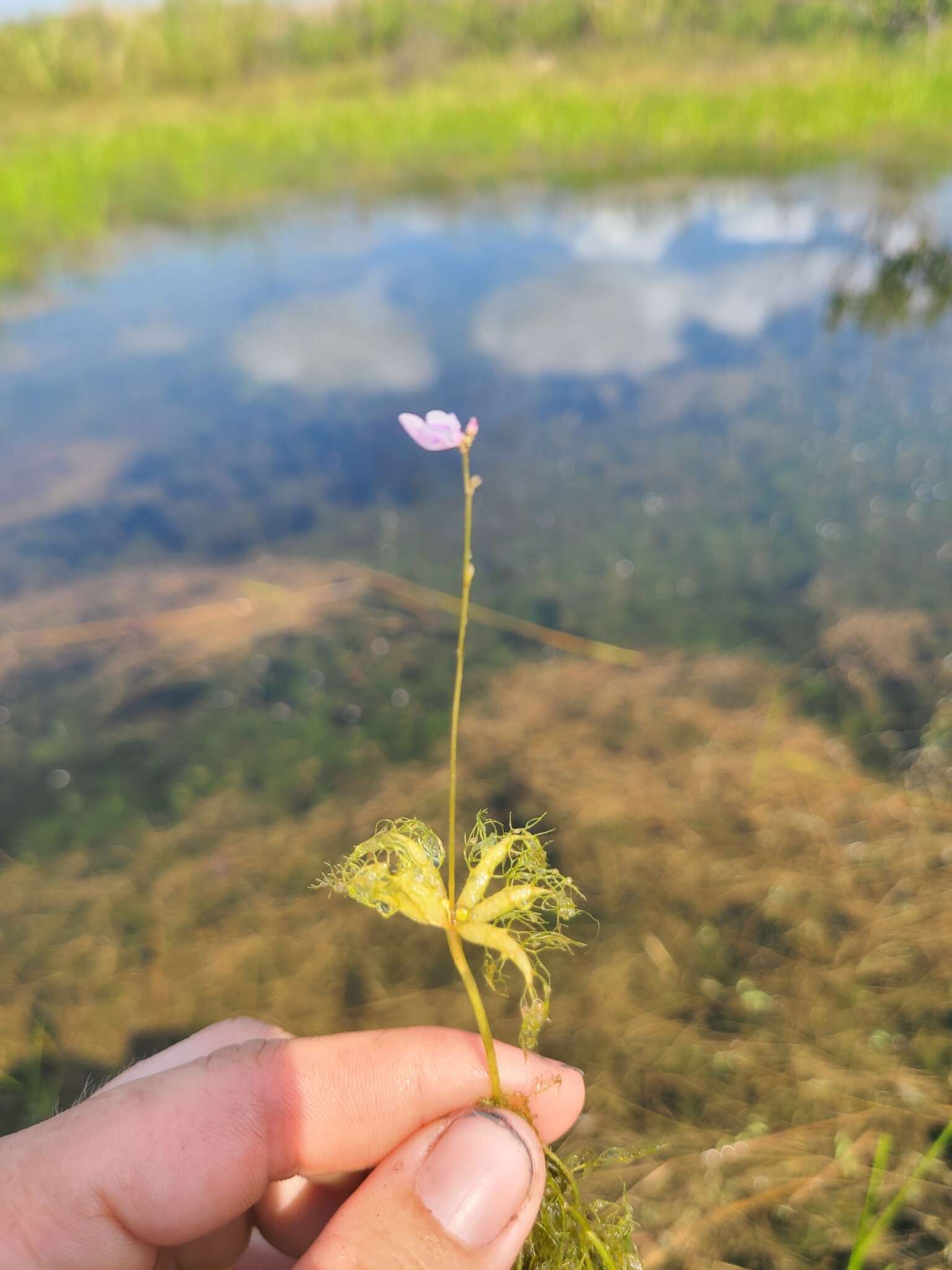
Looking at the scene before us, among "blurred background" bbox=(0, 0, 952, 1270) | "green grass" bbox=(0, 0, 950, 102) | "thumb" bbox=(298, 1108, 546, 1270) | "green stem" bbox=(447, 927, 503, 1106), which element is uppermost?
"green grass" bbox=(0, 0, 950, 102)

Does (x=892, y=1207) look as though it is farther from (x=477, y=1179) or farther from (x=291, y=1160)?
(x=291, y=1160)

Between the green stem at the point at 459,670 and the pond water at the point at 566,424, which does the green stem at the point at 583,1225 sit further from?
the pond water at the point at 566,424

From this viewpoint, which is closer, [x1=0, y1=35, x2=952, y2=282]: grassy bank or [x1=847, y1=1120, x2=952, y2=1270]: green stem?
[x1=847, y1=1120, x2=952, y2=1270]: green stem

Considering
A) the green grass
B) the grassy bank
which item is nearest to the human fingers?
the grassy bank

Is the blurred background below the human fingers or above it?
below

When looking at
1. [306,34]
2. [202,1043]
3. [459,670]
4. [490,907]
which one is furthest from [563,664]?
[306,34]

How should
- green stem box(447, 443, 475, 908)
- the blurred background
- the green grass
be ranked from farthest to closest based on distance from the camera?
the green grass
the blurred background
green stem box(447, 443, 475, 908)

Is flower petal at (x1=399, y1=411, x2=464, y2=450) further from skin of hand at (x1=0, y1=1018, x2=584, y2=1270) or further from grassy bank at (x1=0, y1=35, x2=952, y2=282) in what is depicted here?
grassy bank at (x1=0, y1=35, x2=952, y2=282)

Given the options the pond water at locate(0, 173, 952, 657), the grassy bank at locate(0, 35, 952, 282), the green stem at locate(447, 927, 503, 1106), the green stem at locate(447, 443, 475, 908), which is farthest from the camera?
the grassy bank at locate(0, 35, 952, 282)

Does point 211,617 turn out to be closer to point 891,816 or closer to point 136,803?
point 136,803
